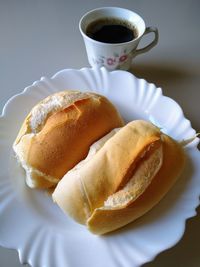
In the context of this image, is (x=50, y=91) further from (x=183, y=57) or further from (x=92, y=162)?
(x=183, y=57)

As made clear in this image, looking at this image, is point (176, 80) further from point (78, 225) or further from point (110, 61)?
point (78, 225)

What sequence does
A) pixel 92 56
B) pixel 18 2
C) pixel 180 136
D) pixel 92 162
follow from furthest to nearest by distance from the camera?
1. pixel 18 2
2. pixel 92 56
3. pixel 180 136
4. pixel 92 162

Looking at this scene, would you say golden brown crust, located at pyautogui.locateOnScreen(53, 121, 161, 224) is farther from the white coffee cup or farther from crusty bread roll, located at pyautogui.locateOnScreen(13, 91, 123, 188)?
the white coffee cup

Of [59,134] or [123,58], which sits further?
[123,58]

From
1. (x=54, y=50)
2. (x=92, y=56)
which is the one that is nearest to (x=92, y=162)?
(x=92, y=56)

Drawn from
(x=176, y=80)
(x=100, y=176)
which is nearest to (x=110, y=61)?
(x=176, y=80)

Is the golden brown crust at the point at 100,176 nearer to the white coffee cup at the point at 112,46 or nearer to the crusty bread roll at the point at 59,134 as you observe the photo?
the crusty bread roll at the point at 59,134

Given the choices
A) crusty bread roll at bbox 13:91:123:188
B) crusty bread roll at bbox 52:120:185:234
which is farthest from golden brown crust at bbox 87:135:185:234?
crusty bread roll at bbox 13:91:123:188

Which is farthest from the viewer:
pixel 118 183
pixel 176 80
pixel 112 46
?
pixel 176 80
